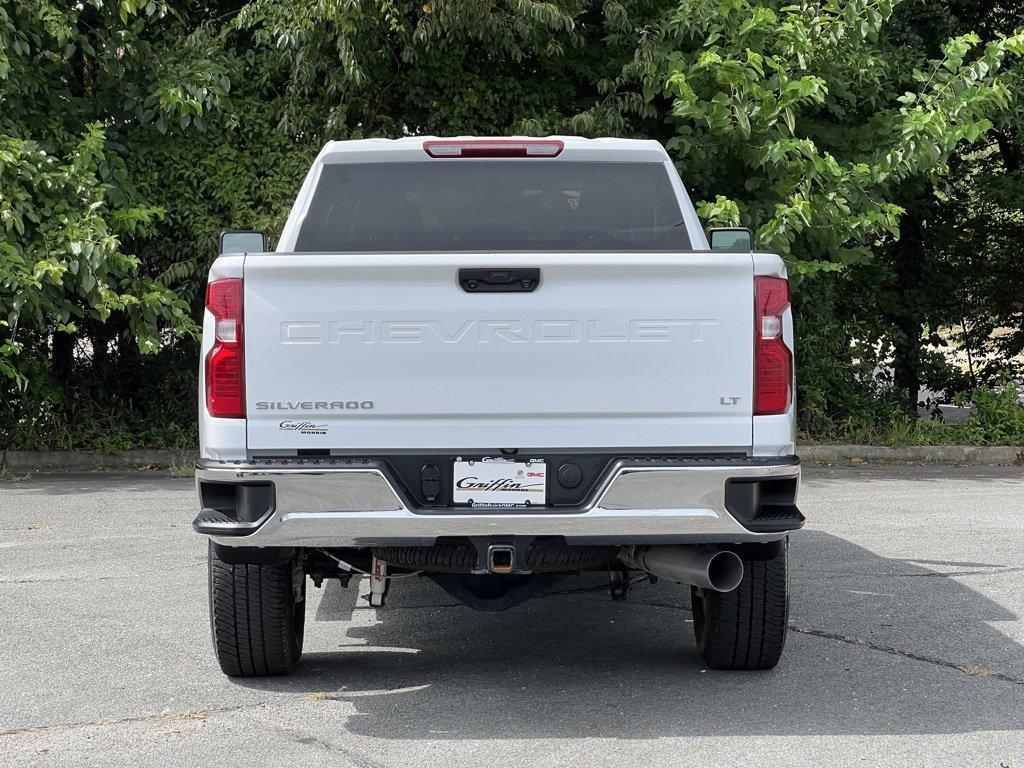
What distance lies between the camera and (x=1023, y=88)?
13320mm

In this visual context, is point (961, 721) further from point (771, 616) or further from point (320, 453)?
point (320, 453)

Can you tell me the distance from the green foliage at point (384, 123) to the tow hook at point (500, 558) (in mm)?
7509

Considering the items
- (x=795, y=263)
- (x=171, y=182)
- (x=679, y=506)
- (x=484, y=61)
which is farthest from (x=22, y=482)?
(x=679, y=506)

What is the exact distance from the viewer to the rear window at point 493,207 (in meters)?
5.82

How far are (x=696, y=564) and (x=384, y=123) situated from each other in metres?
9.03

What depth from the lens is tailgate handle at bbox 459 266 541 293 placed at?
469cm

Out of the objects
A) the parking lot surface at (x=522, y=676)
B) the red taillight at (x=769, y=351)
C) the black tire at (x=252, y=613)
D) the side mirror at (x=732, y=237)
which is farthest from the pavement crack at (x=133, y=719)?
the side mirror at (x=732, y=237)

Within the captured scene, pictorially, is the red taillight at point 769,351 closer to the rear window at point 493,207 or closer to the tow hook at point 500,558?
the tow hook at point 500,558

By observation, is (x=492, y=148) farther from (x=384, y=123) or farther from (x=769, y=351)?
(x=384, y=123)

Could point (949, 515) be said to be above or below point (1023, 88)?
below

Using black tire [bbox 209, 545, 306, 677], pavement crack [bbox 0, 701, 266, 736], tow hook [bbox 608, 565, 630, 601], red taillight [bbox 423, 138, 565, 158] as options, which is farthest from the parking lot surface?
red taillight [bbox 423, 138, 565, 158]

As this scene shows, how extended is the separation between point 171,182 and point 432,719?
9295 mm

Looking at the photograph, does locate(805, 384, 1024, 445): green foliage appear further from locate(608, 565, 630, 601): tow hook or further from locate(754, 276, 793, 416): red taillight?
locate(754, 276, 793, 416): red taillight

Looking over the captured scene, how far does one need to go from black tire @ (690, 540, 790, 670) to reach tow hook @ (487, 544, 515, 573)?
38.9 inches
